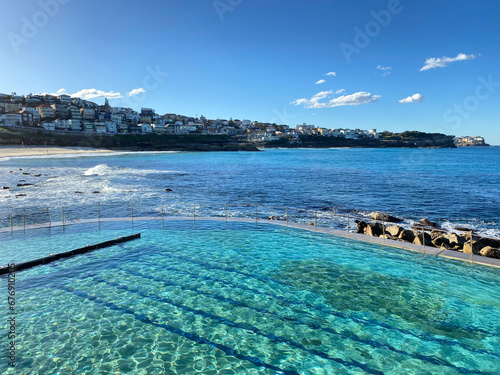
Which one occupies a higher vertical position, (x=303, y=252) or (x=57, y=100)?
(x=57, y=100)

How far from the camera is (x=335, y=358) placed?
6.25 meters

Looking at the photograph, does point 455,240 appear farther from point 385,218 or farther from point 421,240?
point 385,218

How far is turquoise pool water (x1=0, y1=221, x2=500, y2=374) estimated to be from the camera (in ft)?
20.1

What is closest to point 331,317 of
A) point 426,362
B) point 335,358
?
point 335,358

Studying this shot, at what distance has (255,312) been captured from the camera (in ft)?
26.3

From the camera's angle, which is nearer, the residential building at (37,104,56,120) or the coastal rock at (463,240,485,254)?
the coastal rock at (463,240,485,254)

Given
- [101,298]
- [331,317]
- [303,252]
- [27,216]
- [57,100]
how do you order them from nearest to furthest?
1. [331,317]
2. [101,298]
3. [303,252]
4. [27,216]
5. [57,100]

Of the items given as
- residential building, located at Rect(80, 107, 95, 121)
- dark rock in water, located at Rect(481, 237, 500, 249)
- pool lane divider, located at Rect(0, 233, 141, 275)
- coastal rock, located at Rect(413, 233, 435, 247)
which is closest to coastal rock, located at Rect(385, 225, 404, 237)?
coastal rock, located at Rect(413, 233, 435, 247)

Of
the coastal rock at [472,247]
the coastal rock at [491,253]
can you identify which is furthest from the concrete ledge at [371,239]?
the coastal rock at [491,253]

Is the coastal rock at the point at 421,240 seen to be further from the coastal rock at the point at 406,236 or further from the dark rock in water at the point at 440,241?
the coastal rock at the point at 406,236

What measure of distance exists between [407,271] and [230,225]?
31.9ft

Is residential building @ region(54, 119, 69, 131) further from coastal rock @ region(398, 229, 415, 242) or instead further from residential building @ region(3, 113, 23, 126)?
coastal rock @ region(398, 229, 415, 242)

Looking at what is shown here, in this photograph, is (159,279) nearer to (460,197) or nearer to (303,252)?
(303,252)

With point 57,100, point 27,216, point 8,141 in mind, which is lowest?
point 27,216
